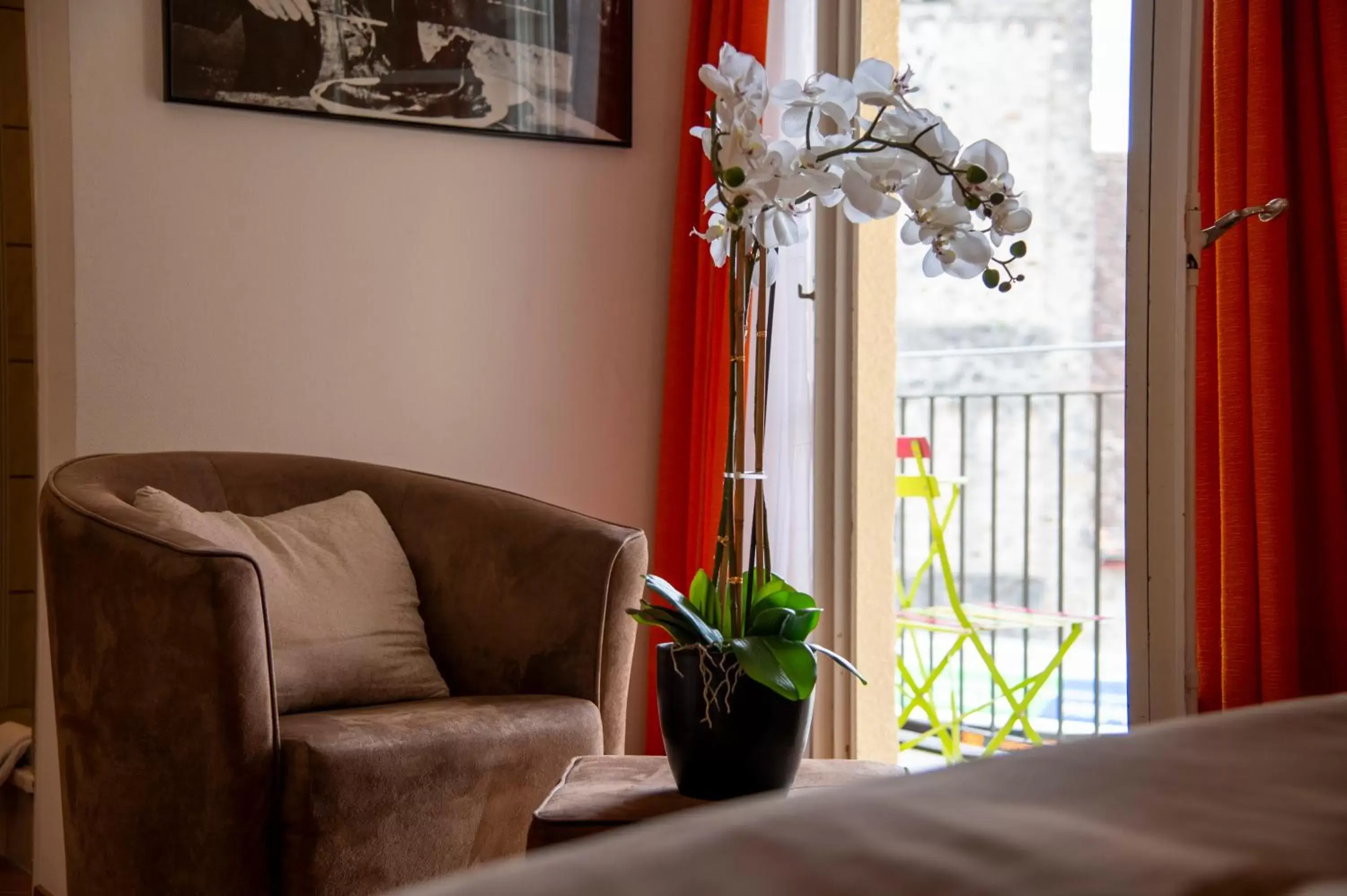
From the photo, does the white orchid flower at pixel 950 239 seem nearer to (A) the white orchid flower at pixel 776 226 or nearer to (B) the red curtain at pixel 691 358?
(A) the white orchid flower at pixel 776 226

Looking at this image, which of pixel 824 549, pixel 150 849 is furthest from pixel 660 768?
pixel 824 549

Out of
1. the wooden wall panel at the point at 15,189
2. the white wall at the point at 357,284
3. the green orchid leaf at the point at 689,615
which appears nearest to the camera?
the green orchid leaf at the point at 689,615

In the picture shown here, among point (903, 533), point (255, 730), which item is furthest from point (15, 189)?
point (903, 533)

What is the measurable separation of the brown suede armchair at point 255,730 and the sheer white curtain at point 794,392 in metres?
0.75

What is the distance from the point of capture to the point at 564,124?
3.27m

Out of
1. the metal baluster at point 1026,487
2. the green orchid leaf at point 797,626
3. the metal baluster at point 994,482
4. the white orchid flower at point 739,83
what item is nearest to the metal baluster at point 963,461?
the metal baluster at point 994,482

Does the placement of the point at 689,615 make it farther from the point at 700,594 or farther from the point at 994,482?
the point at 994,482

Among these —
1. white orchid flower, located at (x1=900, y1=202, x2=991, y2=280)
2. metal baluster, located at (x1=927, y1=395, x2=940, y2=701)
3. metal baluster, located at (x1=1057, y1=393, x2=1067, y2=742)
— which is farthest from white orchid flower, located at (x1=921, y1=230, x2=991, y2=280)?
metal baluster, located at (x1=927, y1=395, x2=940, y2=701)

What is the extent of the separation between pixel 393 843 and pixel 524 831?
24 cm

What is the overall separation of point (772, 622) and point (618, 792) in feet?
0.94

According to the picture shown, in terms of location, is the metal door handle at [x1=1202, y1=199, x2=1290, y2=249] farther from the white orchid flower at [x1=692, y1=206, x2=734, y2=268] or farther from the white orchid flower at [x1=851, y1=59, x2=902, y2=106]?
the white orchid flower at [x1=692, y1=206, x2=734, y2=268]

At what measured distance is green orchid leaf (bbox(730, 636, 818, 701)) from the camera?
1.48 metres

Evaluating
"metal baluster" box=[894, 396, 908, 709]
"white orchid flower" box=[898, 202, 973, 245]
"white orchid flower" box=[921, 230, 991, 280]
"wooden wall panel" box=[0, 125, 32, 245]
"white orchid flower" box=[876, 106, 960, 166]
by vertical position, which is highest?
"wooden wall panel" box=[0, 125, 32, 245]

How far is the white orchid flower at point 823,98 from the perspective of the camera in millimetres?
1546
